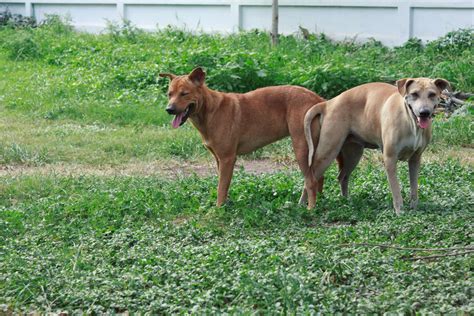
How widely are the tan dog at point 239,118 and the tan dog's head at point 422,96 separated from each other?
111cm

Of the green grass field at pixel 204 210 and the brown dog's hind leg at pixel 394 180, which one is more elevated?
the brown dog's hind leg at pixel 394 180

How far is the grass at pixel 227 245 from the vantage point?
6094 mm

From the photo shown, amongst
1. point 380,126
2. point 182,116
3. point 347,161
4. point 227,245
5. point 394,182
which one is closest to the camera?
point 227,245

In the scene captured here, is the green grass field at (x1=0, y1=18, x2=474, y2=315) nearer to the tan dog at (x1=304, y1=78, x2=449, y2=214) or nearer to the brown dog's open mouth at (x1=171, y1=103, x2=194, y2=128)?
the tan dog at (x1=304, y1=78, x2=449, y2=214)

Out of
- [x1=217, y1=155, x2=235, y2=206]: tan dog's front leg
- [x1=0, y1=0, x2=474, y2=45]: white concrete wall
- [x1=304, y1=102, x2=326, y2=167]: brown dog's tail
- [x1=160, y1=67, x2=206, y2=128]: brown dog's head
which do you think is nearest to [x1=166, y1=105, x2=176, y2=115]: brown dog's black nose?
[x1=160, y1=67, x2=206, y2=128]: brown dog's head

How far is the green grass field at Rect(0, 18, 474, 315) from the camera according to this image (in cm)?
621

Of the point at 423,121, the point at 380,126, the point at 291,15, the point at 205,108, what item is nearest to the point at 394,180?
the point at 380,126

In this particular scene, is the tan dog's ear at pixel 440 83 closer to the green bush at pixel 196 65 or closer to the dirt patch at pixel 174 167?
the dirt patch at pixel 174 167

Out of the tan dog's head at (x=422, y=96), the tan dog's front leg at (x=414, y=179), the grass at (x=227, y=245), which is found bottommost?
the grass at (x=227, y=245)

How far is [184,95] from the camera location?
29.0ft

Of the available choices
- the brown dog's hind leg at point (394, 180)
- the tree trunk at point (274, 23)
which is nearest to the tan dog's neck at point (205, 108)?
the brown dog's hind leg at point (394, 180)

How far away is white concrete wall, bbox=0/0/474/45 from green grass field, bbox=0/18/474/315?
59 centimetres

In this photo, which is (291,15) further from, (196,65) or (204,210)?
(204,210)

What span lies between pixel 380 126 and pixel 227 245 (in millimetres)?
2020
